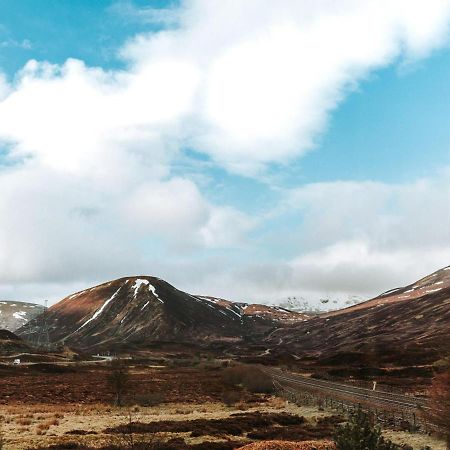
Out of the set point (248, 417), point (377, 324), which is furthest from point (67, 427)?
point (377, 324)

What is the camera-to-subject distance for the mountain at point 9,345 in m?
153

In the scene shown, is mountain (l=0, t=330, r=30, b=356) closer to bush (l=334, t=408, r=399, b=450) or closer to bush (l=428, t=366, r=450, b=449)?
bush (l=428, t=366, r=450, b=449)

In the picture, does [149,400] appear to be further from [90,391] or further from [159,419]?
[90,391]

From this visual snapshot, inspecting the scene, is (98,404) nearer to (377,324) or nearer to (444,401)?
(444,401)

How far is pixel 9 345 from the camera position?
15938 centimetres

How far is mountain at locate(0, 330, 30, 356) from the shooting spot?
15262 centimetres

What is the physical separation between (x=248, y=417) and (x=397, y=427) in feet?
41.5

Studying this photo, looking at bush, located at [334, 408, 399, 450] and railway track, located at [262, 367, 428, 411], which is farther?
railway track, located at [262, 367, 428, 411]

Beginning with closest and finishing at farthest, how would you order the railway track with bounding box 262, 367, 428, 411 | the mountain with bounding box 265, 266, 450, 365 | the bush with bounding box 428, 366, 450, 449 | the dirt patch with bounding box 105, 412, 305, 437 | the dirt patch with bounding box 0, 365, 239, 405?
the bush with bounding box 428, 366, 450, 449 < the dirt patch with bounding box 105, 412, 305, 437 < the railway track with bounding box 262, 367, 428, 411 < the dirt patch with bounding box 0, 365, 239, 405 < the mountain with bounding box 265, 266, 450, 365

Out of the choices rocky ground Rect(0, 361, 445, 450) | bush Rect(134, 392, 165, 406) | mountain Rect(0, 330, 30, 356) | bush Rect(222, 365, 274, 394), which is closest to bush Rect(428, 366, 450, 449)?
rocky ground Rect(0, 361, 445, 450)

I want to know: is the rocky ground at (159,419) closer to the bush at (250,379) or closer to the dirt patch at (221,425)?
the dirt patch at (221,425)

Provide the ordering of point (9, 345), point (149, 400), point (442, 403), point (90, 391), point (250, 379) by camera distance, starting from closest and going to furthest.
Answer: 1. point (442, 403)
2. point (149, 400)
3. point (90, 391)
4. point (250, 379)
5. point (9, 345)

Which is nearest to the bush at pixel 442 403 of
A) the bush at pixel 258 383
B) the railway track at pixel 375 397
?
the railway track at pixel 375 397

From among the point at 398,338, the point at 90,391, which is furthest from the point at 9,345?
the point at 398,338
